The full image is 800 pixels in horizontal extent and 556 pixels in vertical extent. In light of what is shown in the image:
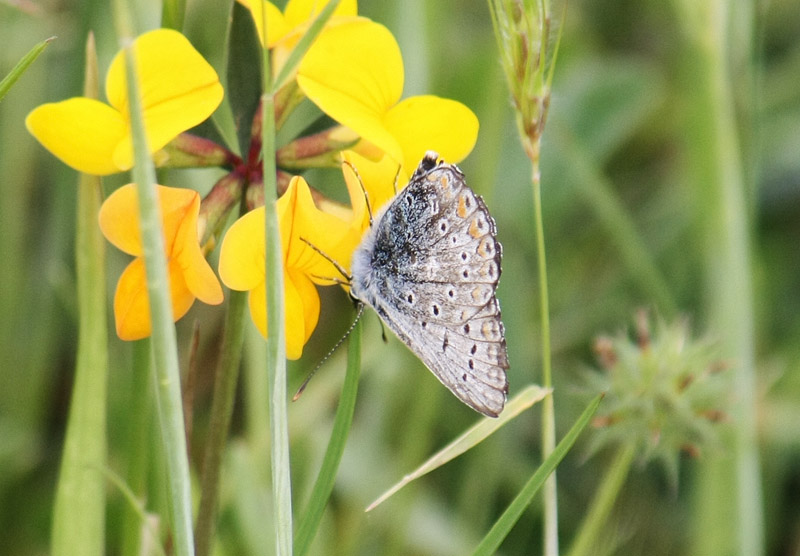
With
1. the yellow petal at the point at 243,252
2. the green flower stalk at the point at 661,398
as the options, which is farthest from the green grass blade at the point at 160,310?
the green flower stalk at the point at 661,398

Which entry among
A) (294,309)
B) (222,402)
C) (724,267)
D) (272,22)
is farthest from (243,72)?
(724,267)

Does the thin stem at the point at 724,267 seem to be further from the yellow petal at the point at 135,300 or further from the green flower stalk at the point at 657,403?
the yellow petal at the point at 135,300

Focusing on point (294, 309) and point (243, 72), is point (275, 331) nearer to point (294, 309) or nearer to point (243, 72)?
point (294, 309)

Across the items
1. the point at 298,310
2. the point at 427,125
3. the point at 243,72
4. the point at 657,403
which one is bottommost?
the point at 657,403

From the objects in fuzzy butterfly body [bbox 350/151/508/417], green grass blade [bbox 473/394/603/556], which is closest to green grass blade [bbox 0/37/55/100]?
fuzzy butterfly body [bbox 350/151/508/417]

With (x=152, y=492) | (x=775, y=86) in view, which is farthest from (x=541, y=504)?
(x=775, y=86)
